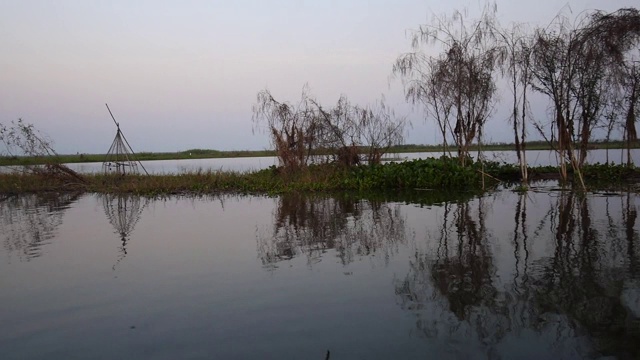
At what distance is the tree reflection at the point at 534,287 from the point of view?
4.25 m

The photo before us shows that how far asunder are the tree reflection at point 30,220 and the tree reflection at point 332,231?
4239 millimetres

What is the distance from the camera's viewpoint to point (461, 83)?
57.6 feet

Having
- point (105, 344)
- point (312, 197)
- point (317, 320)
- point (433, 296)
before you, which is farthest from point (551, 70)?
point (105, 344)

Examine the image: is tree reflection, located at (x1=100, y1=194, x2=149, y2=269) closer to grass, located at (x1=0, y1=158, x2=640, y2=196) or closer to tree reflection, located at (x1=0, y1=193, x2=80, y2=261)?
grass, located at (x1=0, y1=158, x2=640, y2=196)

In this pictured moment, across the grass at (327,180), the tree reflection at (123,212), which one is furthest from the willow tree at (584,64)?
the tree reflection at (123,212)

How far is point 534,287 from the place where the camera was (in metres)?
5.51

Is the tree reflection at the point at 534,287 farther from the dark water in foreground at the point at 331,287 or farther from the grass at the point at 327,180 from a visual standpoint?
the grass at the point at 327,180

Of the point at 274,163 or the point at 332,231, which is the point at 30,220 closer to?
the point at 332,231

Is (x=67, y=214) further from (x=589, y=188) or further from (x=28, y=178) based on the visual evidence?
(x=589, y=188)

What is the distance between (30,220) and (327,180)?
10079mm

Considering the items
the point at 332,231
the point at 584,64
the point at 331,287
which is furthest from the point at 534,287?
the point at 584,64

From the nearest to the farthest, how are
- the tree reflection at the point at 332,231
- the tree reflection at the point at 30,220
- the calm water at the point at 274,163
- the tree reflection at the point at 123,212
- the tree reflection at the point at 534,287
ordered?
1. the tree reflection at the point at 534,287
2. the tree reflection at the point at 332,231
3. the tree reflection at the point at 30,220
4. the tree reflection at the point at 123,212
5. the calm water at the point at 274,163

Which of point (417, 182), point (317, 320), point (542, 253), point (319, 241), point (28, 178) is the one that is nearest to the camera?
point (317, 320)

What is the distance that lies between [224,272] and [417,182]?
1193 centimetres
